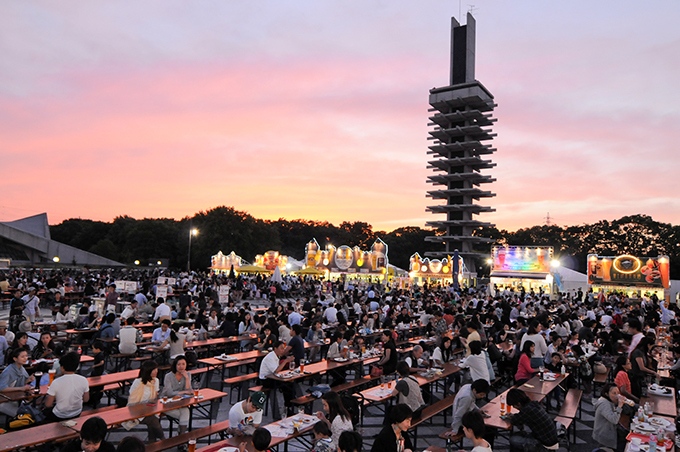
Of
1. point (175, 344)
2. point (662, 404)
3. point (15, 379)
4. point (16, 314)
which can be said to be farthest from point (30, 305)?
point (662, 404)

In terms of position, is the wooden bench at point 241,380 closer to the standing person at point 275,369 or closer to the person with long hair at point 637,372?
the standing person at point 275,369

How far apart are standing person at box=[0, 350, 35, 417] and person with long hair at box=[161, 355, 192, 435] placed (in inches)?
85.3

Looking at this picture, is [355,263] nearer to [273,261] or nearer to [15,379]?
[273,261]

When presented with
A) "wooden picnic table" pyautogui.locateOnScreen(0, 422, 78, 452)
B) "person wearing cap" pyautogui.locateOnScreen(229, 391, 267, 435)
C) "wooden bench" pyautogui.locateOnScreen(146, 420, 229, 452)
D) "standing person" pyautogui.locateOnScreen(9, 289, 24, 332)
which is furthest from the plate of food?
"standing person" pyautogui.locateOnScreen(9, 289, 24, 332)

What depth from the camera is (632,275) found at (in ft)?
122

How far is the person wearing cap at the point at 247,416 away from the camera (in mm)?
5715

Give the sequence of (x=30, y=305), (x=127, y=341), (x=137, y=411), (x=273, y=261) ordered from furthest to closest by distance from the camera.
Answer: (x=273, y=261) < (x=30, y=305) < (x=127, y=341) < (x=137, y=411)

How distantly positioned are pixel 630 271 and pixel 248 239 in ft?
164

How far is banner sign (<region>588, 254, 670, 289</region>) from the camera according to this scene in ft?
119

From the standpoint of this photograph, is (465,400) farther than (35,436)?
Yes

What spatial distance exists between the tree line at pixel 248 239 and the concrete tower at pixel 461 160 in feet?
18.6

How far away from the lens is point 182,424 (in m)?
6.90

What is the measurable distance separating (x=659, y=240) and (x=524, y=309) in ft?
195

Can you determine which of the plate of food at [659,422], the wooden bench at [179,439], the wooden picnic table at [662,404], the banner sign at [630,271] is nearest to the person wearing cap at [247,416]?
the wooden bench at [179,439]
